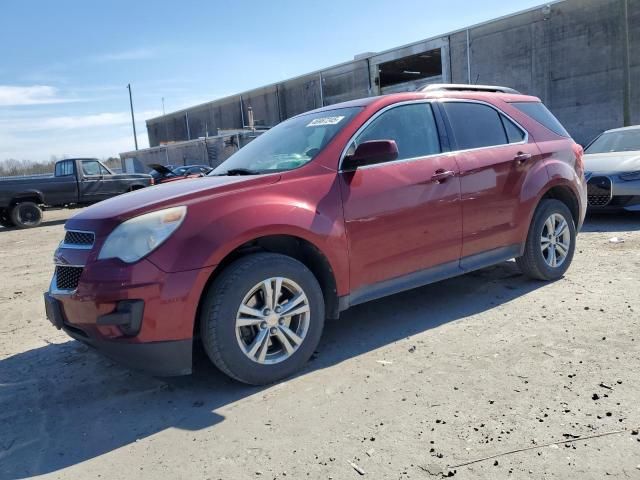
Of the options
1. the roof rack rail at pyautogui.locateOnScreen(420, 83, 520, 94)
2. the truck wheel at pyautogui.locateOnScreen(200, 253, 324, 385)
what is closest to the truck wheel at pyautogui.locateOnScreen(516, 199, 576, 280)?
the roof rack rail at pyautogui.locateOnScreen(420, 83, 520, 94)

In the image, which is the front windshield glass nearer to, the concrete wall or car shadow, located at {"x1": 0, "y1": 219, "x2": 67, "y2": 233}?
car shadow, located at {"x1": 0, "y1": 219, "x2": 67, "y2": 233}

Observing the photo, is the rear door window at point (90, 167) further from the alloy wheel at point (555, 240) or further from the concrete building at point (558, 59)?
the concrete building at point (558, 59)

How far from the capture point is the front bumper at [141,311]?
114 inches

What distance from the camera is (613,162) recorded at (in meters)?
8.15

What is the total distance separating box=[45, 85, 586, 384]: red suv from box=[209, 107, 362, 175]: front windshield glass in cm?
2

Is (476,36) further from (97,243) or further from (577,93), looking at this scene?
(97,243)

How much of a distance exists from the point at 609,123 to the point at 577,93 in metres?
2.09

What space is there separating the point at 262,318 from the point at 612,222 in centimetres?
724

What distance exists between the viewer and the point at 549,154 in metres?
4.96

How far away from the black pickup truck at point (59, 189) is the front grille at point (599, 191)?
1351cm

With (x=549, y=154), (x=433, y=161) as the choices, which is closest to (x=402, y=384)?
(x=433, y=161)

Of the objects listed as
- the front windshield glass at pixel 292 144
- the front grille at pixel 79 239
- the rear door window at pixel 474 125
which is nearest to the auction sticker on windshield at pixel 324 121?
the front windshield glass at pixel 292 144

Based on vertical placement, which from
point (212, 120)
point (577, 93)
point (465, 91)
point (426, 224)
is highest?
point (212, 120)

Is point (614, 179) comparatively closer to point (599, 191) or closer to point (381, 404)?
point (599, 191)
